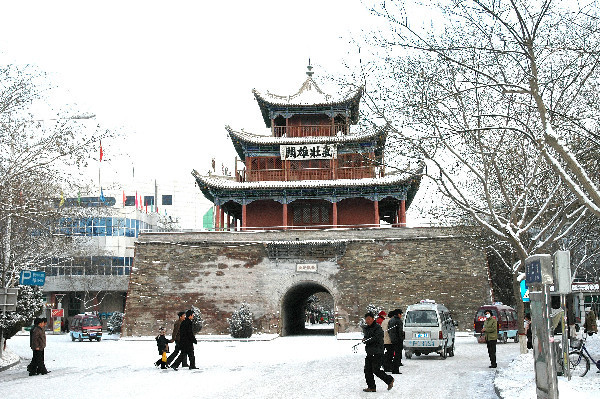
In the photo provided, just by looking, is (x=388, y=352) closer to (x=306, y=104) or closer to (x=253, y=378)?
(x=253, y=378)

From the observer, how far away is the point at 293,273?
3083 cm

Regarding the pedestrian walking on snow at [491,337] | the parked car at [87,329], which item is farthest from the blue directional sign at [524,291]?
the parked car at [87,329]

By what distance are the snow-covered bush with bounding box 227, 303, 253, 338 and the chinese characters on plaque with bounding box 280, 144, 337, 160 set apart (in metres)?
9.65

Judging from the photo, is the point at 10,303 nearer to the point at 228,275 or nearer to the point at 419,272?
the point at 228,275

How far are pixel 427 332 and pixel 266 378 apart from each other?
6033 millimetres

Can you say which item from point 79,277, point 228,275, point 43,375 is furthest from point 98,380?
point 79,277

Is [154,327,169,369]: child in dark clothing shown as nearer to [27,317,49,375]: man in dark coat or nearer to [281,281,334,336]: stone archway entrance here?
[27,317,49,375]: man in dark coat

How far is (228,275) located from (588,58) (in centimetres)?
2205

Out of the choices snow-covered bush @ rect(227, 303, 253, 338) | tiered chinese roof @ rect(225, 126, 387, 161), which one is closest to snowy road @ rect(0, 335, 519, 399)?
snow-covered bush @ rect(227, 303, 253, 338)

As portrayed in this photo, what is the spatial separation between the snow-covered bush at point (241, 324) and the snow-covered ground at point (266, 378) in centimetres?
980

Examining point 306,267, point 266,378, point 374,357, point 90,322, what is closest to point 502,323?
point 306,267

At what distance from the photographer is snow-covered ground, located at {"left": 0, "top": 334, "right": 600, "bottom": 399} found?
10.3m

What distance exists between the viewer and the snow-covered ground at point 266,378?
406 inches

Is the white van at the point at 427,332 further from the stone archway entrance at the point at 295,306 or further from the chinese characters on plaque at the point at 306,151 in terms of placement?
the chinese characters on plaque at the point at 306,151
